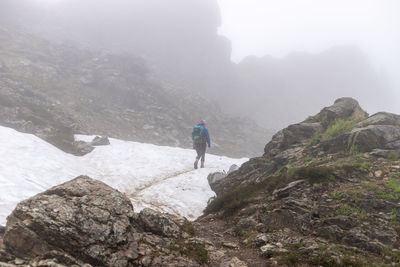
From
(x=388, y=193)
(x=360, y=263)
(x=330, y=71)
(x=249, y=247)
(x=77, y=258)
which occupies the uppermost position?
(x=330, y=71)

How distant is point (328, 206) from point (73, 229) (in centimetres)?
830

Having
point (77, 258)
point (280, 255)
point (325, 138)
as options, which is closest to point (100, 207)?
point (77, 258)

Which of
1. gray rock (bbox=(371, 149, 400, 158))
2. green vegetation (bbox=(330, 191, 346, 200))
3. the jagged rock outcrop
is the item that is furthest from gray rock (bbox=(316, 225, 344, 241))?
the jagged rock outcrop

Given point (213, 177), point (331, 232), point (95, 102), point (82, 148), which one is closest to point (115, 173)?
point (82, 148)

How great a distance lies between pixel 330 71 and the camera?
196 meters

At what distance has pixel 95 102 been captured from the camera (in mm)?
54344

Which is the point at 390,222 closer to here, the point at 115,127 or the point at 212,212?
the point at 212,212

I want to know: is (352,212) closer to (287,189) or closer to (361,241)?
(361,241)

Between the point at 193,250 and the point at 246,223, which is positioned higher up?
the point at 246,223

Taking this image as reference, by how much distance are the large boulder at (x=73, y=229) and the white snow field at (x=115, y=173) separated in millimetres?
3551

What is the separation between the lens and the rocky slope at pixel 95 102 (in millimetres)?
32188

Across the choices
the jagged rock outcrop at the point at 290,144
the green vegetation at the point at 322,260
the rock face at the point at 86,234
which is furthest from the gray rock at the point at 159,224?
the jagged rock outcrop at the point at 290,144

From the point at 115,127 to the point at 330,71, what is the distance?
19898 centimetres

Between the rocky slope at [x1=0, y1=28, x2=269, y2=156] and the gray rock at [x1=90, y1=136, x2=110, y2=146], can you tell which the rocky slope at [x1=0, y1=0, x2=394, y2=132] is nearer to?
the rocky slope at [x1=0, y1=28, x2=269, y2=156]
